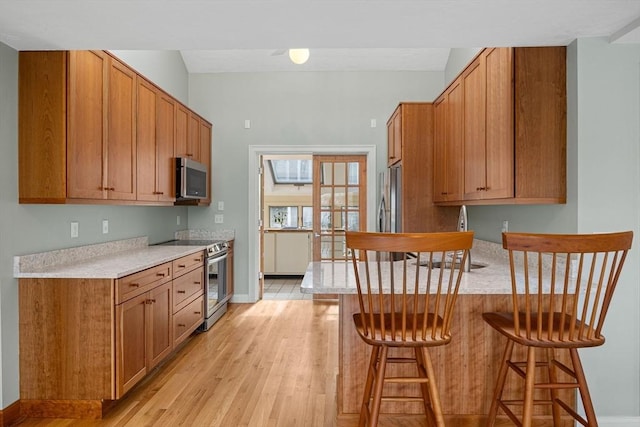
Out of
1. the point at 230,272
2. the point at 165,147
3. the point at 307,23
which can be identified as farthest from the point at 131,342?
the point at 230,272

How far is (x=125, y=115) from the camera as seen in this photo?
3.03 metres

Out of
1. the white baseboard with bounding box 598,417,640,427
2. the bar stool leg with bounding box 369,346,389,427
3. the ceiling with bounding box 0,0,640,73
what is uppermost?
the ceiling with bounding box 0,0,640,73

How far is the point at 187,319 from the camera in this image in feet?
11.8

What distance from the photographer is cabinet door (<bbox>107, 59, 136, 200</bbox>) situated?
2.84 metres

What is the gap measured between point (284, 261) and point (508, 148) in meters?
5.09

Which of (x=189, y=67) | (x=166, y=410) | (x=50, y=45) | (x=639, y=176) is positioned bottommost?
(x=166, y=410)

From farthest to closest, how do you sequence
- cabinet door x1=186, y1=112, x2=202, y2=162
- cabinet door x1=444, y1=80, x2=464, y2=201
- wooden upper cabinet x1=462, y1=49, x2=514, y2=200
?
cabinet door x1=186, y1=112, x2=202, y2=162
cabinet door x1=444, y1=80, x2=464, y2=201
wooden upper cabinet x1=462, y1=49, x2=514, y2=200

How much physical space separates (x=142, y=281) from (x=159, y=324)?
1.49 feet

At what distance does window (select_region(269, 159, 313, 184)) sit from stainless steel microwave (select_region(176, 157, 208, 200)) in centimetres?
320

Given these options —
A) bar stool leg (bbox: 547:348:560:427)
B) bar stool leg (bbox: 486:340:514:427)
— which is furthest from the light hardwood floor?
bar stool leg (bbox: 547:348:560:427)

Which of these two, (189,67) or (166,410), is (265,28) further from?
(189,67)

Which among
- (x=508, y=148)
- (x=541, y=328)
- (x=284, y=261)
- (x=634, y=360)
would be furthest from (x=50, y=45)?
(x=284, y=261)

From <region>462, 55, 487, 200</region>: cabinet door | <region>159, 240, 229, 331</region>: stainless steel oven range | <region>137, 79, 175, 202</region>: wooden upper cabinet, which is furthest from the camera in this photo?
<region>159, 240, 229, 331</region>: stainless steel oven range

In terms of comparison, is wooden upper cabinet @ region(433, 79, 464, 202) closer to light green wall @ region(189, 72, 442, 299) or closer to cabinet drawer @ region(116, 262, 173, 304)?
light green wall @ region(189, 72, 442, 299)
